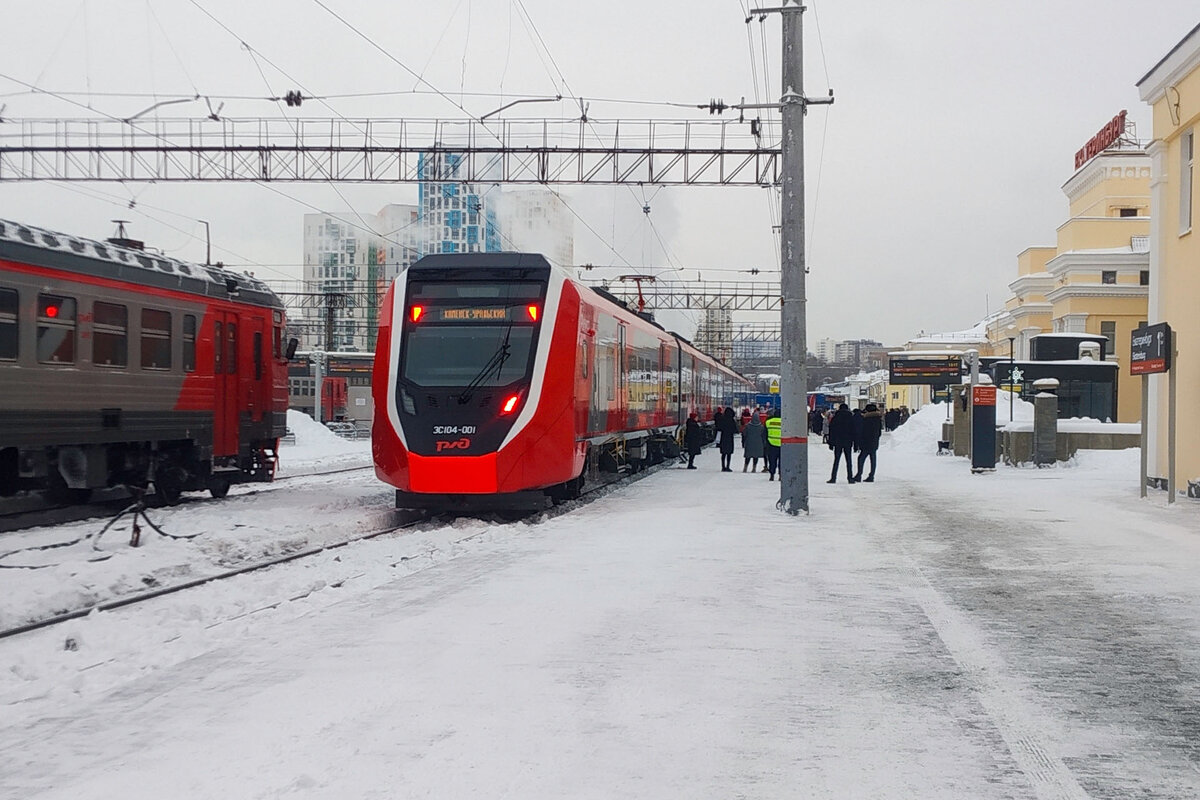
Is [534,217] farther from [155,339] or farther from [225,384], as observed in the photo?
[155,339]

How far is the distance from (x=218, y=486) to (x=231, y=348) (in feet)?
7.41

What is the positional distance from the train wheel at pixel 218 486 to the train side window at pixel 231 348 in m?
1.74

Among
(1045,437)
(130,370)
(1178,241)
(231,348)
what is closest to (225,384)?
(231,348)

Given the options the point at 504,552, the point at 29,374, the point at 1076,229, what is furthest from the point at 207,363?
the point at 1076,229

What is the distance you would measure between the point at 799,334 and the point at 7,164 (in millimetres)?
16889

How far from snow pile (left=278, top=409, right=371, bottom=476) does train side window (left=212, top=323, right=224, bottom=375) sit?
7.92m

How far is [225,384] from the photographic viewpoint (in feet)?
60.6

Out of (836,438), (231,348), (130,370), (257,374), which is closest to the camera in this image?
(130,370)

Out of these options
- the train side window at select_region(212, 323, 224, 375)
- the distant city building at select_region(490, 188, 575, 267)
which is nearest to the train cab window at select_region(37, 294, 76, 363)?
the train side window at select_region(212, 323, 224, 375)

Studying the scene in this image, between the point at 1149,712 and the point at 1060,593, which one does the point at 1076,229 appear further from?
the point at 1149,712

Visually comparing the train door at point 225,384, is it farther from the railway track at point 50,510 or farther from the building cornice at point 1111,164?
the building cornice at point 1111,164

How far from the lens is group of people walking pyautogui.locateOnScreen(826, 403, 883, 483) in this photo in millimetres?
23688

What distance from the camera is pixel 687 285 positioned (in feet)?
167

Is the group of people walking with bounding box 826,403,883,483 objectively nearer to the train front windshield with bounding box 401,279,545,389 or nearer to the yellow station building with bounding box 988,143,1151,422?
the train front windshield with bounding box 401,279,545,389
